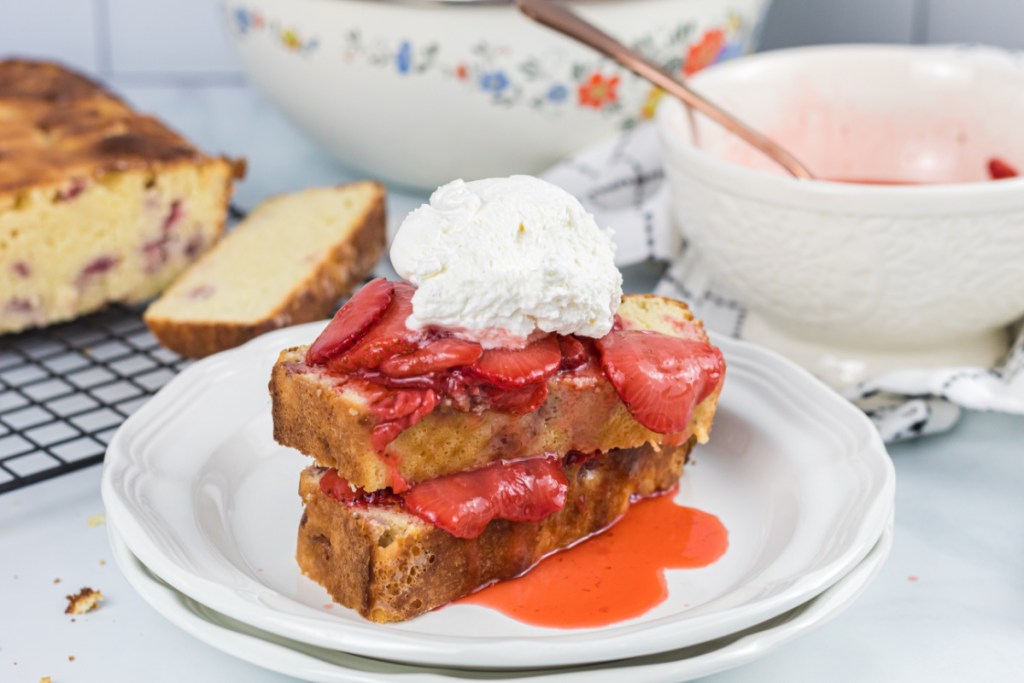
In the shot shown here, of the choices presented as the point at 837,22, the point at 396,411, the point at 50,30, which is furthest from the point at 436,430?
the point at 50,30

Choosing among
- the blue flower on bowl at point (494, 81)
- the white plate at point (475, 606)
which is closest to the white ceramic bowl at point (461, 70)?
the blue flower on bowl at point (494, 81)

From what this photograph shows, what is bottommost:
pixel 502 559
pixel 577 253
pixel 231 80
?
pixel 231 80

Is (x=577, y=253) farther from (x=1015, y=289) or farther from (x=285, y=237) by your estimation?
(x=285, y=237)

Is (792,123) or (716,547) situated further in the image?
(792,123)

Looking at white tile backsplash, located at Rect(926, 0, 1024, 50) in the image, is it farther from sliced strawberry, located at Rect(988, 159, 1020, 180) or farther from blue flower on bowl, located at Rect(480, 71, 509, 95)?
blue flower on bowl, located at Rect(480, 71, 509, 95)

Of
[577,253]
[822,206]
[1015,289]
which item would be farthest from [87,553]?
[1015,289]

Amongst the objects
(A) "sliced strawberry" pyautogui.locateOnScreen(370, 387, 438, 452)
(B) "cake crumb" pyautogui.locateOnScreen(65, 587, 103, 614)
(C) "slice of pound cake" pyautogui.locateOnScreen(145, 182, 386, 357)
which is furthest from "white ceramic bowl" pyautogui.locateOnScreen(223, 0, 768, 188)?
(B) "cake crumb" pyautogui.locateOnScreen(65, 587, 103, 614)

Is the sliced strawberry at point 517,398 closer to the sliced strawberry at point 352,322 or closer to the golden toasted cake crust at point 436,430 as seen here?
the golden toasted cake crust at point 436,430

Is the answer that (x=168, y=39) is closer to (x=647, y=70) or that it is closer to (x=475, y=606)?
(x=647, y=70)
